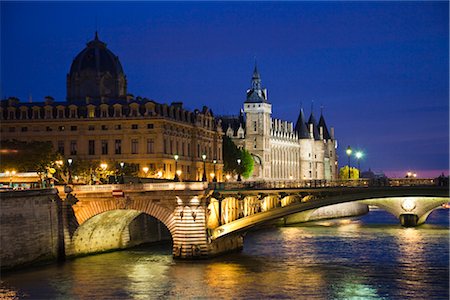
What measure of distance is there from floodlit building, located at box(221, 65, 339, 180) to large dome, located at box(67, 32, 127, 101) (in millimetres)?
43824

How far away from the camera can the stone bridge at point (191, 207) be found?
165 ft

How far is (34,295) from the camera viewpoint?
38906 millimetres

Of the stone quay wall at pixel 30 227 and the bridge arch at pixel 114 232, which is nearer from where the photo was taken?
the stone quay wall at pixel 30 227

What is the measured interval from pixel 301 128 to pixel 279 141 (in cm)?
1538

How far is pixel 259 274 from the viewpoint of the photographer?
148ft

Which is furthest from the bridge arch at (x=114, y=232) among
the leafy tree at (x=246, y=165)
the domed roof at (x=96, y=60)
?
the leafy tree at (x=246, y=165)

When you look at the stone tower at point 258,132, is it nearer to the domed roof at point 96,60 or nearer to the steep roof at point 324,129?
the steep roof at point 324,129

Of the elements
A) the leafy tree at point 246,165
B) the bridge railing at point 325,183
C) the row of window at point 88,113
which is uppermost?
the row of window at point 88,113

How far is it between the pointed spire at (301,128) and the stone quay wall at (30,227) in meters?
117

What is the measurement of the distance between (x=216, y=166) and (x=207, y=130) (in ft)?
21.1

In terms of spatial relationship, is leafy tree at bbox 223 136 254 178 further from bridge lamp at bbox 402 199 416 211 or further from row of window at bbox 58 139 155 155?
bridge lamp at bbox 402 199 416 211

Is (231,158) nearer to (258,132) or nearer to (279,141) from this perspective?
(258,132)

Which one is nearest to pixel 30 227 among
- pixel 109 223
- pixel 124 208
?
pixel 124 208

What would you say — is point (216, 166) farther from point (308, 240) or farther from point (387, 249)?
point (387, 249)
